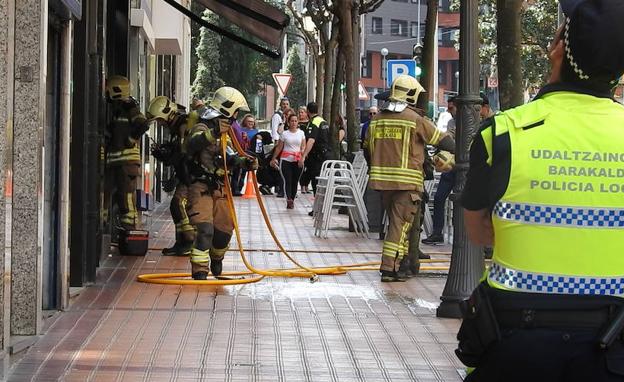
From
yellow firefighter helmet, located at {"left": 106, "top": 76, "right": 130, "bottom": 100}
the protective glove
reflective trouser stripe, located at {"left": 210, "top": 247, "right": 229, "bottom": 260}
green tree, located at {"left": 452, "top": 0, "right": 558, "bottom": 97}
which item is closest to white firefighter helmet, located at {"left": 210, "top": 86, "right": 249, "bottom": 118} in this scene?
the protective glove

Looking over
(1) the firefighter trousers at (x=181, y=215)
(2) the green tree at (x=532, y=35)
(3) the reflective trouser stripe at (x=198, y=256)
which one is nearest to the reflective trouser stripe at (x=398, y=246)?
(3) the reflective trouser stripe at (x=198, y=256)

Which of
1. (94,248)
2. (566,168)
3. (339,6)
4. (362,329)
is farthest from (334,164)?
(566,168)

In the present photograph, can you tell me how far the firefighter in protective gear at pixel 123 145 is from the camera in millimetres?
14031

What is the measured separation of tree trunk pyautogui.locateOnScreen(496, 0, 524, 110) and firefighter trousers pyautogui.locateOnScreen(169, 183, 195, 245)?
11.0 ft

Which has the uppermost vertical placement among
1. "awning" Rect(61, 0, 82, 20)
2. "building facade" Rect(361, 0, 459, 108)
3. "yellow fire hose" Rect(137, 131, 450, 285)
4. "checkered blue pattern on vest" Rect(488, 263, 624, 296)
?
"building facade" Rect(361, 0, 459, 108)

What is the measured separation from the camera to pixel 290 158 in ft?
80.8

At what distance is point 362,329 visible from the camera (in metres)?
9.60

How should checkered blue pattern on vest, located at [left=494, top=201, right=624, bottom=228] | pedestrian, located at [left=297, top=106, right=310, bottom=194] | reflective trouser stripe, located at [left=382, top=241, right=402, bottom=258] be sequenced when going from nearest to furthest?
1. checkered blue pattern on vest, located at [left=494, top=201, right=624, bottom=228]
2. reflective trouser stripe, located at [left=382, top=241, right=402, bottom=258]
3. pedestrian, located at [left=297, top=106, right=310, bottom=194]

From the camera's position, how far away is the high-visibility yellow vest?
352 centimetres

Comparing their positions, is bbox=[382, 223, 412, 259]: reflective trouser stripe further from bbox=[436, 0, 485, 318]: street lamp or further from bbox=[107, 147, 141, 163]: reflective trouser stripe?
bbox=[107, 147, 141, 163]: reflective trouser stripe

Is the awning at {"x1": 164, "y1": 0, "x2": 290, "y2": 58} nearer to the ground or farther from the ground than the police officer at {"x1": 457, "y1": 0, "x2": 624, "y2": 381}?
farther from the ground

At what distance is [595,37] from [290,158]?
21.1m

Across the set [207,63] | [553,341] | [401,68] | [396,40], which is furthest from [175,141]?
[396,40]

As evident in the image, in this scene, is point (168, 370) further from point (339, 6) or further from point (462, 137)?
point (339, 6)
